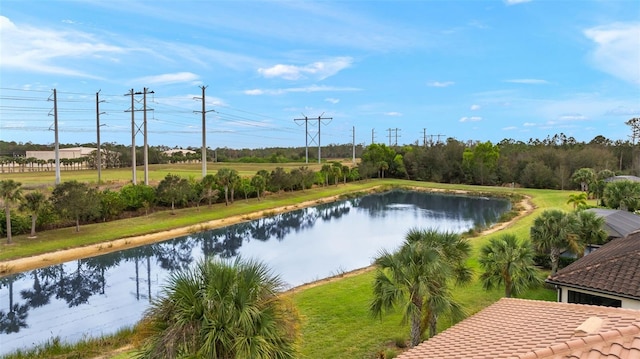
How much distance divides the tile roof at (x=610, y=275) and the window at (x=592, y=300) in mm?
371

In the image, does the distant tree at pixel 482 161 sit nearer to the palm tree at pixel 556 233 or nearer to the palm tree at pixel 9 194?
the palm tree at pixel 556 233

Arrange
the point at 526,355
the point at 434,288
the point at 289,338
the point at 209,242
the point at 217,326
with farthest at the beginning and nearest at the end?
the point at 209,242, the point at 434,288, the point at 289,338, the point at 217,326, the point at 526,355

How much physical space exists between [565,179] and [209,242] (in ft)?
179

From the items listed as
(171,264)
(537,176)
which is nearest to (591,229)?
(171,264)

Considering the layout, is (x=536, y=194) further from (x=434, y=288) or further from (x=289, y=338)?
(x=289, y=338)

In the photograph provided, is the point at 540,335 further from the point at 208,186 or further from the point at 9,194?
the point at 208,186

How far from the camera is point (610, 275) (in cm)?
1155

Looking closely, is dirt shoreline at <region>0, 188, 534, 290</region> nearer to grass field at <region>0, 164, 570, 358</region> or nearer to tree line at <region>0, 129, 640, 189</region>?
grass field at <region>0, 164, 570, 358</region>

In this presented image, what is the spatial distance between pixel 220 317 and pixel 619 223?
21.7m

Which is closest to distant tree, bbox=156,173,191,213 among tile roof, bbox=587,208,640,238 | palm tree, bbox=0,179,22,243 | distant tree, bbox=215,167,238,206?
distant tree, bbox=215,167,238,206

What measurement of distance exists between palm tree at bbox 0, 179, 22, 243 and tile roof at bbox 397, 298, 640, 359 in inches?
1037

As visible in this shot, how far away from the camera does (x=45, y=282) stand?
21000 millimetres

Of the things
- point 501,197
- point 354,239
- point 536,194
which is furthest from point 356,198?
point 354,239

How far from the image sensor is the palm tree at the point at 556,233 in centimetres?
1717
